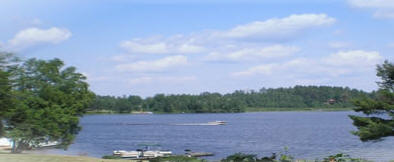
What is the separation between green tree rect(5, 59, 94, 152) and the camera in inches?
1292

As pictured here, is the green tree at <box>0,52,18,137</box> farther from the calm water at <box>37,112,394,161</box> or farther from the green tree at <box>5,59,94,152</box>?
the calm water at <box>37,112,394,161</box>

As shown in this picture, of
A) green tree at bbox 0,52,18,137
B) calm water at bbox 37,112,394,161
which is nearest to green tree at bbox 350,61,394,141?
calm water at bbox 37,112,394,161

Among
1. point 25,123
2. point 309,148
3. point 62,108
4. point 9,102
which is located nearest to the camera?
point 9,102

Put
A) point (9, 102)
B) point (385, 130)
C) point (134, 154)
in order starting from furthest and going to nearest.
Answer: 1. point (134, 154)
2. point (9, 102)
3. point (385, 130)

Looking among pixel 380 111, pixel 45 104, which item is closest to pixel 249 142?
pixel 45 104

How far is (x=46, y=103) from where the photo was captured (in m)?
34.6

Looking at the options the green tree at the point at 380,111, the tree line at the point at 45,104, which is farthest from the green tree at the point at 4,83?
the green tree at the point at 380,111

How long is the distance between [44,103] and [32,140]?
2647 millimetres

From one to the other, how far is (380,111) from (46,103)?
20.8 m

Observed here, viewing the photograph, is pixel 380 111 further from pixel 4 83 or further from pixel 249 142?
pixel 249 142

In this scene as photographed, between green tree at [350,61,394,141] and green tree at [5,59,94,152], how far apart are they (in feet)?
62.6

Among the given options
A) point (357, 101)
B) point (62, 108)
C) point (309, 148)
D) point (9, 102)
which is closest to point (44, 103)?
point (62, 108)

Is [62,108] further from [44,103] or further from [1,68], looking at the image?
[1,68]

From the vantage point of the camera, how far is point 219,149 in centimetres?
6238
